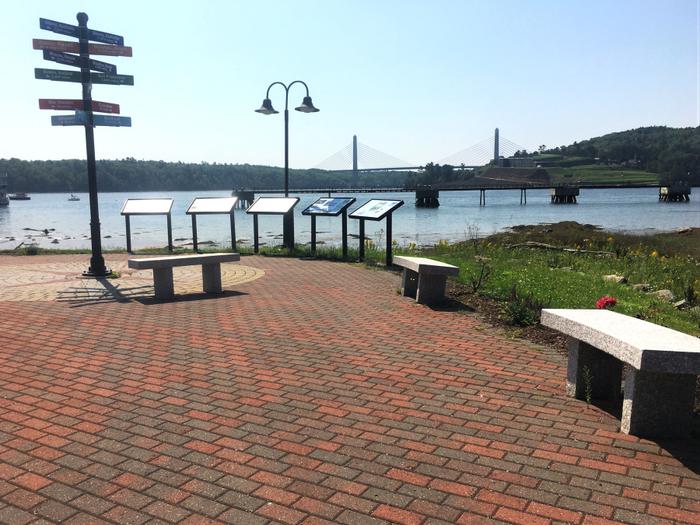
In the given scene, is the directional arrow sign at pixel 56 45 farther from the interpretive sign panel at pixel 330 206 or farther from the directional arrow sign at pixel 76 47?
the interpretive sign panel at pixel 330 206

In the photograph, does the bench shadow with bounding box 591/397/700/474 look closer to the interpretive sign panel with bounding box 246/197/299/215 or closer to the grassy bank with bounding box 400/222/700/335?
the grassy bank with bounding box 400/222/700/335

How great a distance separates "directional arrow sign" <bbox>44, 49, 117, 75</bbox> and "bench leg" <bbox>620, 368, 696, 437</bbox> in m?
8.88

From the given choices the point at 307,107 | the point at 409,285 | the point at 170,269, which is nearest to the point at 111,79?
the point at 170,269

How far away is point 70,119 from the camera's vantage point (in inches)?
362

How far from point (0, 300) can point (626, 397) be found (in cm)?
752

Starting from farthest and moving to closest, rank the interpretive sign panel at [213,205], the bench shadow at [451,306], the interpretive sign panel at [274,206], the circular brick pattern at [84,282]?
the interpretive sign panel at [213,205]
the interpretive sign panel at [274,206]
the circular brick pattern at [84,282]
the bench shadow at [451,306]

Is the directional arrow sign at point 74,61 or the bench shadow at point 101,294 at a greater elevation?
the directional arrow sign at point 74,61

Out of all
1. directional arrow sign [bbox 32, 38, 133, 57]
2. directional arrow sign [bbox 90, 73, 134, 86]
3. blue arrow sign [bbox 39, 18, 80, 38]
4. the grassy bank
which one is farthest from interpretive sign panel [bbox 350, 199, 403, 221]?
blue arrow sign [bbox 39, 18, 80, 38]

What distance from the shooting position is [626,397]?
3566mm

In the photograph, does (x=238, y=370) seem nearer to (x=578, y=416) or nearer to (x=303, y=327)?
(x=303, y=327)

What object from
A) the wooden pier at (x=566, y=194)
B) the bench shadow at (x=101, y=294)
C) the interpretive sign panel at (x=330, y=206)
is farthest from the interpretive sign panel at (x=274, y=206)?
the wooden pier at (x=566, y=194)

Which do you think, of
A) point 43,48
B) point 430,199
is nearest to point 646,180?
point 430,199

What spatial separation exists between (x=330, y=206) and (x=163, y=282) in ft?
19.7

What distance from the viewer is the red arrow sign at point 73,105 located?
29.6 feet
